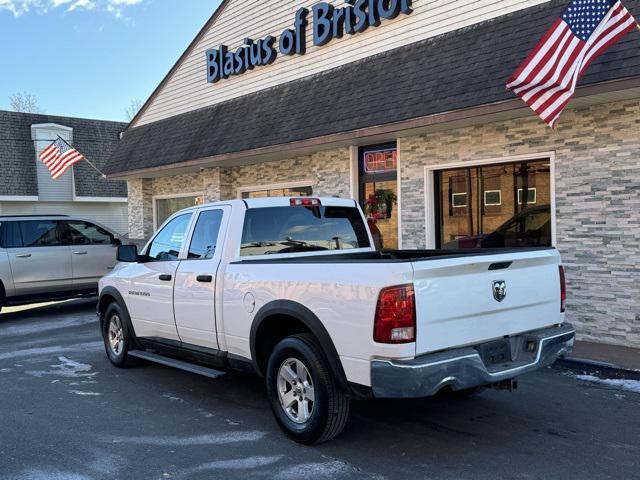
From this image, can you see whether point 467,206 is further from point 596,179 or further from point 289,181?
point 289,181

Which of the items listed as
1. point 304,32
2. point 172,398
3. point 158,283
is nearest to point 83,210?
point 304,32

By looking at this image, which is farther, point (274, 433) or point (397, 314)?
point (274, 433)

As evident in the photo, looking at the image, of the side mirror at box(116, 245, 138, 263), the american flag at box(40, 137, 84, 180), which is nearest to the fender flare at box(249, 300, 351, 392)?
the side mirror at box(116, 245, 138, 263)

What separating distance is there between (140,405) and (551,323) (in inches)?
147

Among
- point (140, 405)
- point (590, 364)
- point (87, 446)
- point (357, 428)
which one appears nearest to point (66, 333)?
point (140, 405)

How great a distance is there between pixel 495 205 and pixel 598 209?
1778 millimetres

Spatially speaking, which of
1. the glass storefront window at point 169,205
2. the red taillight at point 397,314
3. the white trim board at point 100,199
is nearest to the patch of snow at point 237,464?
the red taillight at point 397,314

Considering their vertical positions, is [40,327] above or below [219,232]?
below

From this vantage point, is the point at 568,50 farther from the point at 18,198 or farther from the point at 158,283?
the point at 18,198

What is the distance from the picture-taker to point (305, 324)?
4.54 m

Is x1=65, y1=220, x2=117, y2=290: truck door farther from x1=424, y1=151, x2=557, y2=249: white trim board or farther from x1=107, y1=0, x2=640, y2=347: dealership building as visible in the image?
x1=424, y1=151, x2=557, y2=249: white trim board

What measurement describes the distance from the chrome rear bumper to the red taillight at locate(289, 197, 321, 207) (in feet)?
7.40

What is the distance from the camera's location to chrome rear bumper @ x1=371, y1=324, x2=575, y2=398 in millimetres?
3928

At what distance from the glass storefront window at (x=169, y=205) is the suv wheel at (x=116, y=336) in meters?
9.40
